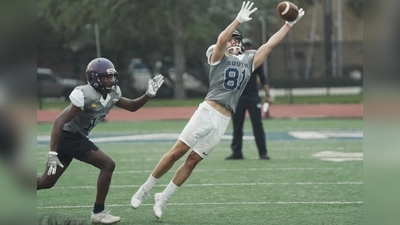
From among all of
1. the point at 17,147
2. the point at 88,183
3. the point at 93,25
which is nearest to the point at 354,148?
the point at 88,183

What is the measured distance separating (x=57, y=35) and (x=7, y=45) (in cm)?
3495

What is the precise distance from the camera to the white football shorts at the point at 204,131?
7953 mm

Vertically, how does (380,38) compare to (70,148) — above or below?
above

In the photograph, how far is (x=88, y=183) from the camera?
426 inches

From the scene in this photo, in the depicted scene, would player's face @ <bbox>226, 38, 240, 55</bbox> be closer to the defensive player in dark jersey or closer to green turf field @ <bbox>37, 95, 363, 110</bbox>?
the defensive player in dark jersey

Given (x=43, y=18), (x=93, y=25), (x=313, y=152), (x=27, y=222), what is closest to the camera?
(x=27, y=222)

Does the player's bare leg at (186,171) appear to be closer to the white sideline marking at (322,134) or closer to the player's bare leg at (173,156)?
the player's bare leg at (173,156)

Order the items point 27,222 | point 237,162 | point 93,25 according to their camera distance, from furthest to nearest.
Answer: point 93,25 < point 237,162 < point 27,222

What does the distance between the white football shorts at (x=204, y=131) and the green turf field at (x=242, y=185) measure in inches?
28.6

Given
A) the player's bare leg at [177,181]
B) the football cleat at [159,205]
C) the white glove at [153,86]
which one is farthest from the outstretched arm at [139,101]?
the football cleat at [159,205]

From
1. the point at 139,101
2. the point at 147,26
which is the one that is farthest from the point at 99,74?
the point at 147,26

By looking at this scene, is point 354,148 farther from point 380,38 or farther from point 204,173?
point 380,38

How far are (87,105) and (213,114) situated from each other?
1.36 meters

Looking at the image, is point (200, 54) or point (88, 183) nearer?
point (88, 183)
